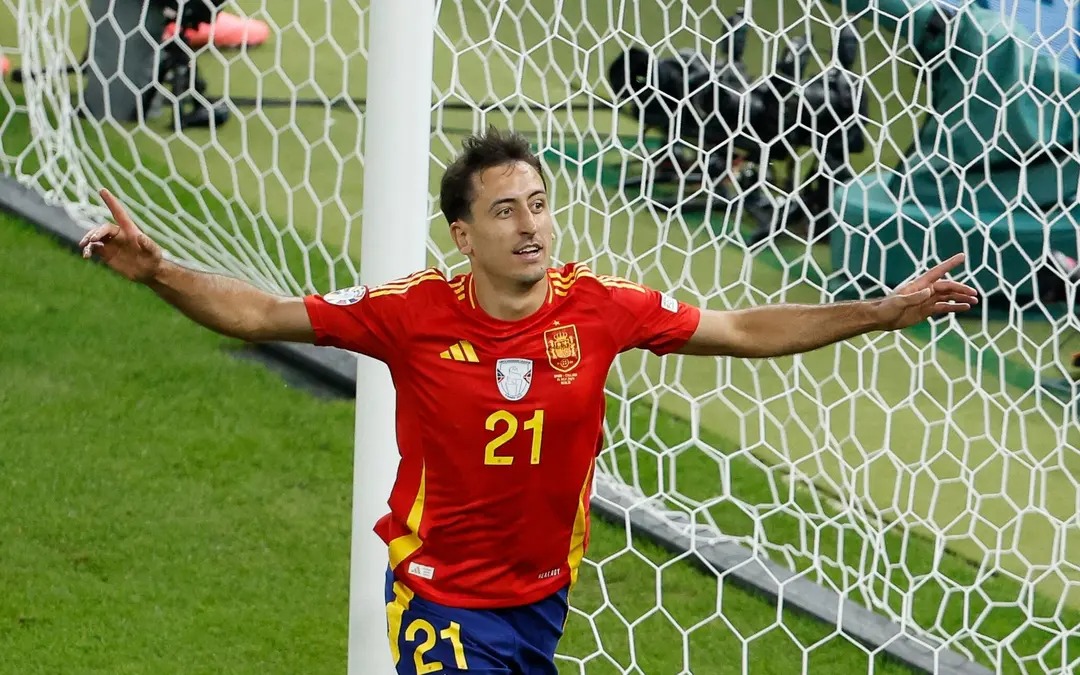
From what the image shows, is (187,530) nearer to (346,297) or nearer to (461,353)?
(346,297)

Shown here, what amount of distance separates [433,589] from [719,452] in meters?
2.52

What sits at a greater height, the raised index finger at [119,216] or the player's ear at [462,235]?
the raised index finger at [119,216]

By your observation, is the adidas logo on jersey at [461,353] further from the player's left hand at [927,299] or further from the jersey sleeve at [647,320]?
the player's left hand at [927,299]

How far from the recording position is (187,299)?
285 cm

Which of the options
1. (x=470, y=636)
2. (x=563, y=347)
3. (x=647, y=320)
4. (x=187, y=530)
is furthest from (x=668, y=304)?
(x=187, y=530)

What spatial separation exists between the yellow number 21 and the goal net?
62.4 inches

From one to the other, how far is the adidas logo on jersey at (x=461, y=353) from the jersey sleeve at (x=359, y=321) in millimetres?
100

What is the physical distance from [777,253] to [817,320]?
7.90 ft

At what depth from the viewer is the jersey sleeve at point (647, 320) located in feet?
9.93

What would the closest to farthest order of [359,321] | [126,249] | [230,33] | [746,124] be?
1. [126,249]
2. [359,321]
3. [746,124]
4. [230,33]

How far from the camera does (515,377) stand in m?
2.90

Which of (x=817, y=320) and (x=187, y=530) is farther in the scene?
(x=187, y=530)

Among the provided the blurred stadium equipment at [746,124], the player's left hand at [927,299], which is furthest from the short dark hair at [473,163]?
the blurred stadium equipment at [746,124]

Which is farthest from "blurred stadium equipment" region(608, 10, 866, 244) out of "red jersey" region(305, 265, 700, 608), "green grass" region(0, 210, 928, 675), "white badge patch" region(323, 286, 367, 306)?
"white badge patch" region(323, 286, 367, 306)
